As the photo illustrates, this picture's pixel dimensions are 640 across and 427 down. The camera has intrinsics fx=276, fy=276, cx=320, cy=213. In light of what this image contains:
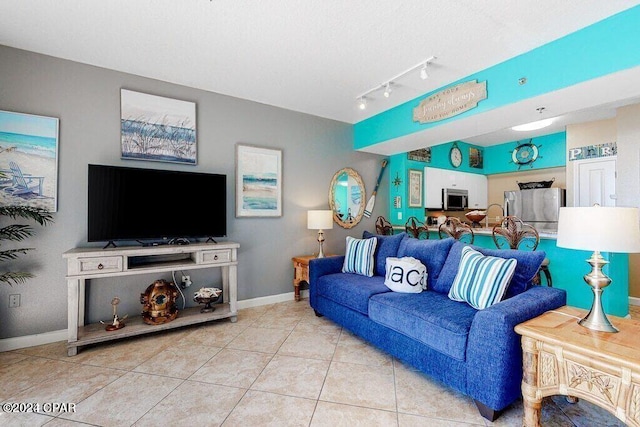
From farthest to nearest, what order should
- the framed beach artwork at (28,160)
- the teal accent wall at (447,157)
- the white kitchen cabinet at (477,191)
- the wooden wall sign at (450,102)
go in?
the white kitchen cabinet at (477,191) → the teal accent wall at (447,157) → the wooden wall sign at (450,102) → the framed beach artwork at (28,160)

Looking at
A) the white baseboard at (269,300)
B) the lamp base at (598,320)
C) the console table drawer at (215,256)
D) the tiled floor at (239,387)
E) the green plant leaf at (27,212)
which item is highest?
the green plant leaf at (27,212)

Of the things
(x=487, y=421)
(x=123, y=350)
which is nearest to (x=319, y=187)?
(x=123, y=350)

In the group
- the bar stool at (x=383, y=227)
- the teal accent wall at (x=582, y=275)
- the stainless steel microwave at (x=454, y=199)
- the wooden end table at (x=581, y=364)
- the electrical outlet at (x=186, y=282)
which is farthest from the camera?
the stainless steel microwave at (x=454, y=199)

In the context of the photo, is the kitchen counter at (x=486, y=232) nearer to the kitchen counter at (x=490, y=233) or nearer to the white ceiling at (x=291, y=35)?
the kitchen counter at (x=490, y=233)

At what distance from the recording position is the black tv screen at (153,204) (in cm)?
251

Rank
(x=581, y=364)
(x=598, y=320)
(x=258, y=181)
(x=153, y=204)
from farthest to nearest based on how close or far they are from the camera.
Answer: (x=258, y=181)
(x=153, y=204)
(x=598, y=320)
(x=581, y=364)

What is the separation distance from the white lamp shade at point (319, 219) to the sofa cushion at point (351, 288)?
2.40 ft

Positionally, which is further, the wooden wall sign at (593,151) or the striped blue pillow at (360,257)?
the wooden wall sign at (593,151)

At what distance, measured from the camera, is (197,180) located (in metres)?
2.96

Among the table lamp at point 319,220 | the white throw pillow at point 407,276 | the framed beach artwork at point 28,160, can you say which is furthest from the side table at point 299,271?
the framed beach artwork at point 28,160

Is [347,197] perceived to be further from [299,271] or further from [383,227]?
[299,271]

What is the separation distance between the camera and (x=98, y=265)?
2326mm

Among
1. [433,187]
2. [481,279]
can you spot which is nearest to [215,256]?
[481,279]

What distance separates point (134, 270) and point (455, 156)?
5636 millimetres
